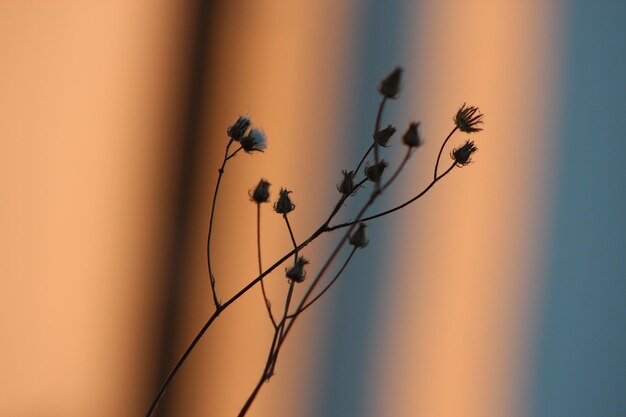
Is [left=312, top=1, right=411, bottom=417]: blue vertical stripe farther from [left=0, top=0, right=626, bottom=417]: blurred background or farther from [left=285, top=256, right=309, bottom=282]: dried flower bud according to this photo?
[left=285, top=256, right=309, bottom=282]: dried flower bud

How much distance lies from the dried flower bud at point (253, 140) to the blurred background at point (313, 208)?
61 cm

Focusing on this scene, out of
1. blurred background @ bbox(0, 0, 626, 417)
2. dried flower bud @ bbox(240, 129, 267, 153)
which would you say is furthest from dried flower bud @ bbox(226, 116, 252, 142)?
blurred background @ bbox(0, 0, 626, 417)

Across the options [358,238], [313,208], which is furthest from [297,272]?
[313,208]

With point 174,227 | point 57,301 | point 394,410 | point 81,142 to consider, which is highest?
point 81,142

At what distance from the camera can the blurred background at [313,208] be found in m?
0.98

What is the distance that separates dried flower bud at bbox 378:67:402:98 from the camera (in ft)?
1.06

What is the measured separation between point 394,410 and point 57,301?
528 mm

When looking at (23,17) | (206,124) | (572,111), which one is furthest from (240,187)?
(572,111)

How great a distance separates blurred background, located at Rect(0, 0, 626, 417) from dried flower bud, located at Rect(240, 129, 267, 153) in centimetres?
61

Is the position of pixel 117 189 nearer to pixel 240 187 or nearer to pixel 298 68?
pixel 240 187

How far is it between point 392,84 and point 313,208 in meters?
0.77

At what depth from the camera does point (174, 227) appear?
117 centimetres

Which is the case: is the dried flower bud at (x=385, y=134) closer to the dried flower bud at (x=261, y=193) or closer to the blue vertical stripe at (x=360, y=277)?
the dried flower bud at (x=261, y=193)

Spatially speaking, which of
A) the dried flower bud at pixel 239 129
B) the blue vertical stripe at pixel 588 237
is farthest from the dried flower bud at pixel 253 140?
the blue vertical stripe at pixel 588 237
